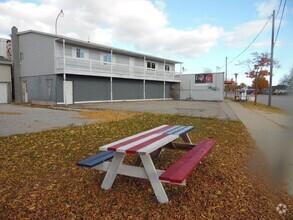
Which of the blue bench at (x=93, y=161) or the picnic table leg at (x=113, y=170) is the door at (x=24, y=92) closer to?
the blue bench at (x=93, y=161)

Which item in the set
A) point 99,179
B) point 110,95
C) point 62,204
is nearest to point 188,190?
point 99,179

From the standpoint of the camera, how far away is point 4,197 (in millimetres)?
3098

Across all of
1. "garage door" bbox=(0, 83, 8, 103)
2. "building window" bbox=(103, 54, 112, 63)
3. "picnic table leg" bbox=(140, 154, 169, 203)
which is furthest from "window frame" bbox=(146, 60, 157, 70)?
"picnic table leg" bbox=(140, 154, 169, 203)

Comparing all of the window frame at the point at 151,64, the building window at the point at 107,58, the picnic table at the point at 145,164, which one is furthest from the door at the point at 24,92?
the picnic table at the point at 145,164

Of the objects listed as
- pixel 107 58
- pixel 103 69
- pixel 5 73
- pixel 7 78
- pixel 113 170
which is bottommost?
pixel 113 170

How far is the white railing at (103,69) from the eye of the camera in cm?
2068

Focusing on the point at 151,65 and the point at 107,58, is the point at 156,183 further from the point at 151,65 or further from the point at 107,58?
the point at 151,65

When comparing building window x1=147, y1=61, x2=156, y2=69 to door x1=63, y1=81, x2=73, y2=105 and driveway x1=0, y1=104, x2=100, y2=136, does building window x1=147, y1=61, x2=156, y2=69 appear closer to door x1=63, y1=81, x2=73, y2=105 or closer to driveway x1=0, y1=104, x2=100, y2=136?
door x1=63, y1=81, x2=73, y2=105

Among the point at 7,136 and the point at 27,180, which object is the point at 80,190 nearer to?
the point at 27,180

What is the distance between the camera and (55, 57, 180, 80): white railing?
20680mm

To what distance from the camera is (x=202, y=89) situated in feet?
113

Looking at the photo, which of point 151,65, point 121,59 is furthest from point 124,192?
point 151,65

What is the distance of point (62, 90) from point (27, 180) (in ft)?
59.8

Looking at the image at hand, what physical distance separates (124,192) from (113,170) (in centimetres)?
34
